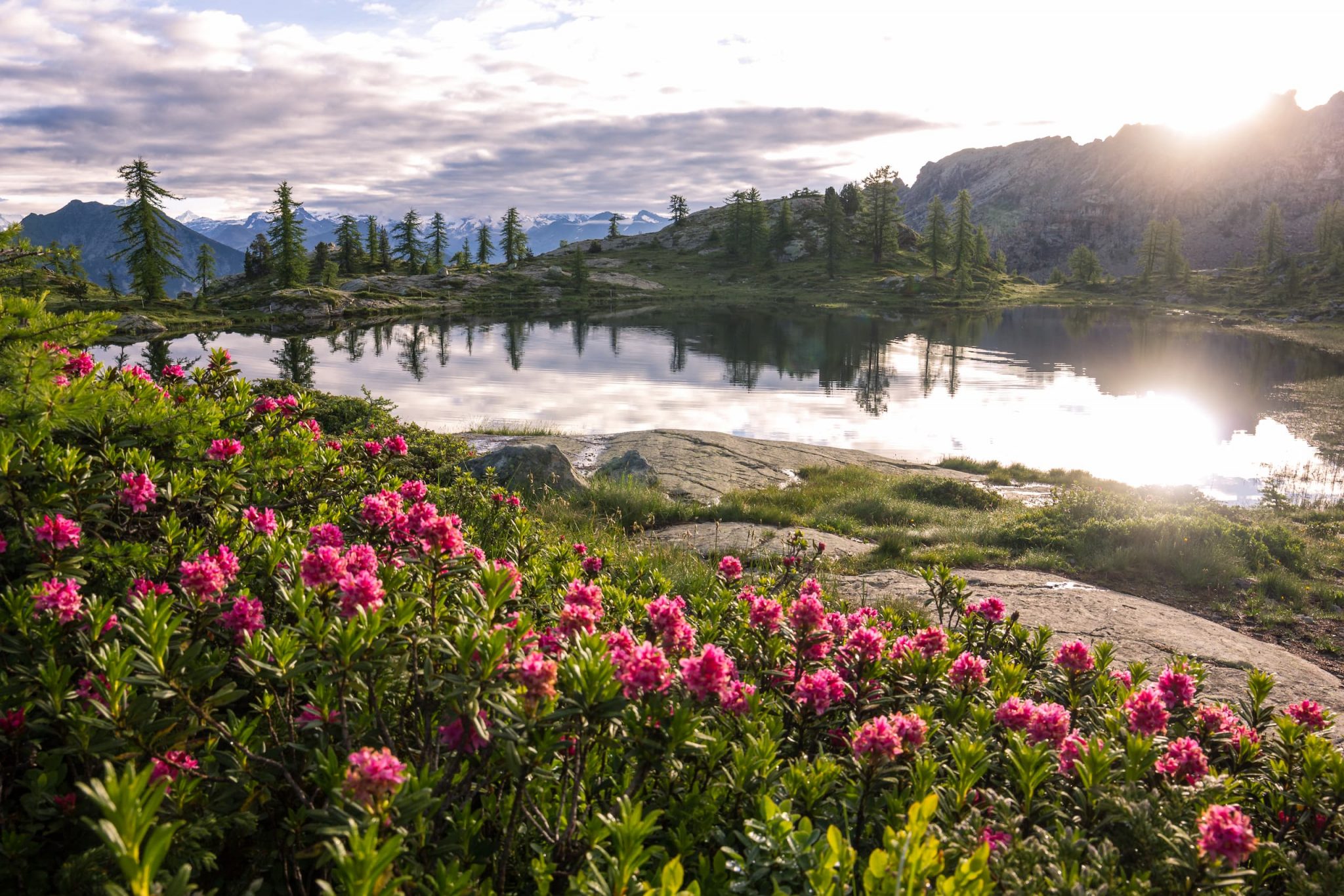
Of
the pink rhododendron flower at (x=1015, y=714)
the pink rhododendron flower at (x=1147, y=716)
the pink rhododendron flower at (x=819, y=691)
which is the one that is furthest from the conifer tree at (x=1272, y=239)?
the pink rhododendron flower at (x=819, y=691)

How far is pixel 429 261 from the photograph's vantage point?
124875mm

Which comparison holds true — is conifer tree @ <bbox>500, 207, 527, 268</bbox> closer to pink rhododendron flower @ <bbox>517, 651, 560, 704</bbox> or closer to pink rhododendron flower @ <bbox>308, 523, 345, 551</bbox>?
pink rhododendron flower @ <bbox>308, 523, 345, 551</bbox>

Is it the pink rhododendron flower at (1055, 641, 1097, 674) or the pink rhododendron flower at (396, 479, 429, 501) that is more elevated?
the pink rhododendron flower at (396, 479, 429, 501)

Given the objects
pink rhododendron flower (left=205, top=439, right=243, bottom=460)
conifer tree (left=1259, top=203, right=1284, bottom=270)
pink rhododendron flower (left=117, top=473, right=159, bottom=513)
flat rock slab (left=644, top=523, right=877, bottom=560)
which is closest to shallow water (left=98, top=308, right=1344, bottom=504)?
flat rock slab (left=644, top=523, right=877, bottom=560)

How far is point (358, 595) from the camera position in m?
2.72

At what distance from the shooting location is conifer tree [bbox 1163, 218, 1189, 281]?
123m

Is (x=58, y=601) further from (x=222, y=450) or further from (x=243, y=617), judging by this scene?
(x=222, y=450)

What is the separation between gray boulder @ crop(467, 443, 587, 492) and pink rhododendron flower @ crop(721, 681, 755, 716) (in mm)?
11525

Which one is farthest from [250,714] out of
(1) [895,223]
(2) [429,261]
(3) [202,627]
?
(1) [895,223]

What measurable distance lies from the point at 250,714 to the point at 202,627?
26.1 inches

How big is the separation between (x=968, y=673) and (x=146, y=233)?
9227 cm

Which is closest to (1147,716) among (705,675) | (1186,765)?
(1186,765)

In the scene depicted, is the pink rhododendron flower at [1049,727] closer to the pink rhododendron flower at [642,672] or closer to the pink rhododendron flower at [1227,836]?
the pink rhododendron flower at [1227,836]

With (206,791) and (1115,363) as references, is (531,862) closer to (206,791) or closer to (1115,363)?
(206,791)
